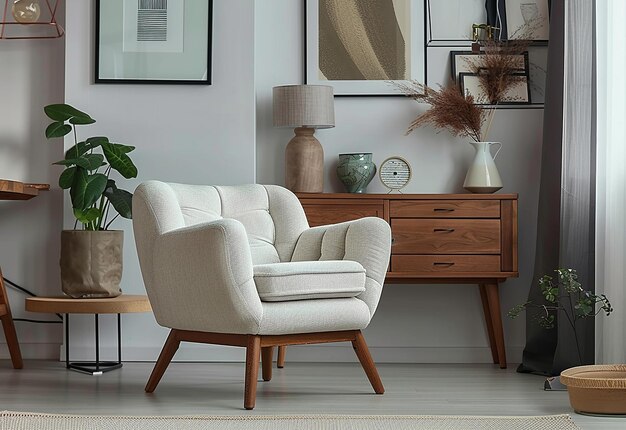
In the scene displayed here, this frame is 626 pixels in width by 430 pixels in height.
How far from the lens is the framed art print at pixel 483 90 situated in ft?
14.5

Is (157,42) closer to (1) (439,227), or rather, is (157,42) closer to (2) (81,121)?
(2) (81,121)

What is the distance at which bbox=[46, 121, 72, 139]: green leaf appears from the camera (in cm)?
388

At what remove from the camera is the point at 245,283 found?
2.93 metres

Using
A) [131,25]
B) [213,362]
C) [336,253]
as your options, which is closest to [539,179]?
[336,253]

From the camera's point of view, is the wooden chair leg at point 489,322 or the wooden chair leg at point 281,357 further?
the wooden chair leg at point 489,322

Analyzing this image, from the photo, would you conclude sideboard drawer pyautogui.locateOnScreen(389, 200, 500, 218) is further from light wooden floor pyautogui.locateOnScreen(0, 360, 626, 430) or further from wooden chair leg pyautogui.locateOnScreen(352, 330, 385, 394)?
wooden chair leg pyautogui.locateOnScreen(352, 330, 385, 394)

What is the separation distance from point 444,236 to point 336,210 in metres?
0.50

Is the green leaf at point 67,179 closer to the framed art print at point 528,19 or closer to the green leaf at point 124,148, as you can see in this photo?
the green leaf at point 124,148

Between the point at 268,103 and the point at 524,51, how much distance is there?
1.30m

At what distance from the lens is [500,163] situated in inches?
175

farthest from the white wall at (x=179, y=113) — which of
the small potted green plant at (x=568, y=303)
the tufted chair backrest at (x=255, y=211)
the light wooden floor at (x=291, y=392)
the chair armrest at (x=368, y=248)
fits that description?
the small potted green plant at (x=568, y=303)

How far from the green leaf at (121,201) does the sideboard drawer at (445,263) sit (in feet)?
3.92

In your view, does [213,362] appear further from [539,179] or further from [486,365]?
[539,179]

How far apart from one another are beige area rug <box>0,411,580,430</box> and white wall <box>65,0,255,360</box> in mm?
1597
